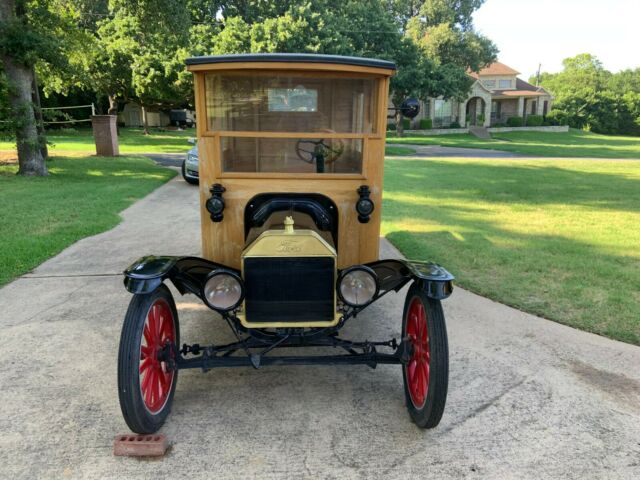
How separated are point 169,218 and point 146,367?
19.0 ft

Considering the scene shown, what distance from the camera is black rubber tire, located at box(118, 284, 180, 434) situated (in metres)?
2.41

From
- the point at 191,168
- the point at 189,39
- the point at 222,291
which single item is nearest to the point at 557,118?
the point at 189,39

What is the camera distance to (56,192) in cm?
1009

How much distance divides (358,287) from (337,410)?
2.44ft

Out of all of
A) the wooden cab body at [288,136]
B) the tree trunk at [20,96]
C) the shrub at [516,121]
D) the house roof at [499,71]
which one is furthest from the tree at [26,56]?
the house roof at [499,71]

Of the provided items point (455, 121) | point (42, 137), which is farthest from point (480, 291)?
point (455, 121)

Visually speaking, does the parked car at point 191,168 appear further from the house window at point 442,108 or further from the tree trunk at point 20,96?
the house window at point 442,108

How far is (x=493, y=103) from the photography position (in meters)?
48.2

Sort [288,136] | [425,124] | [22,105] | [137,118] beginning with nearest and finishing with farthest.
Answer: [288,136], [22,105], [425,124], [137,118]

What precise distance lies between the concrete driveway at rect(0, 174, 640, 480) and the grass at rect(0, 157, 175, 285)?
2.03 metres

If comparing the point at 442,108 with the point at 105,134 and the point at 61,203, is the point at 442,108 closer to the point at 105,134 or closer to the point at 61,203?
the point at 105,134

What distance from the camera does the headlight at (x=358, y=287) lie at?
2.83 meters

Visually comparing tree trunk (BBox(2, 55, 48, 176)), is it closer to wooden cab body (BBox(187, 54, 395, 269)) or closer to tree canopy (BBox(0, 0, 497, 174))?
tree canopy (BBox(0, 0, 497, 174))

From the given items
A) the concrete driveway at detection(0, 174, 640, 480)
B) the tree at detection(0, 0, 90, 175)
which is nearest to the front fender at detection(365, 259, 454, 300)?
the concrete driveway at detection(0, 174, 640, 480)
